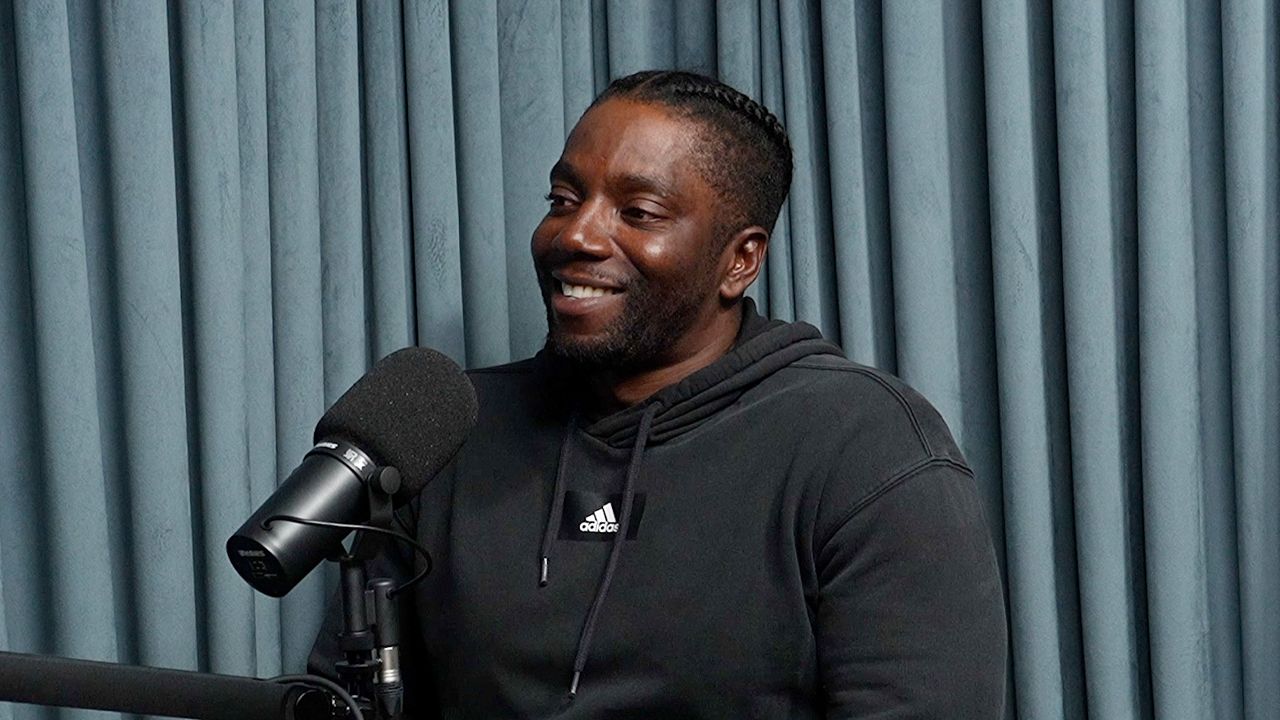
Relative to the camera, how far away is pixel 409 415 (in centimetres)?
120

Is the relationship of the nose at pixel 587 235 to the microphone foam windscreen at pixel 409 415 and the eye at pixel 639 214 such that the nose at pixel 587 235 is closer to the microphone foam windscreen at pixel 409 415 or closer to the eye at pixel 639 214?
the eye at pixel 639 214

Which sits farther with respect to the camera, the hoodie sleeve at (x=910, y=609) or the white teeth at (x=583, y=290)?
the white teeth at (x=583, y=290)

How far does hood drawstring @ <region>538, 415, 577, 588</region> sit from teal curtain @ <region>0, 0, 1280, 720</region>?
270 mm

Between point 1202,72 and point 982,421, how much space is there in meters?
0.46

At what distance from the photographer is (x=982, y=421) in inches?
70.2

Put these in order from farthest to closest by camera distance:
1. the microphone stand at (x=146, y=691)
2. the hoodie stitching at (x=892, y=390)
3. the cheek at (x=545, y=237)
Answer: the cheek at (x=545, y=237)
the hoodie stitching at (x=892, y=390)
the microphone stand at (x=146, y=691)

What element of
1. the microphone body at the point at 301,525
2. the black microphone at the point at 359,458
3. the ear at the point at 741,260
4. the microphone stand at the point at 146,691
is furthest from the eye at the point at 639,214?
the microphone stand at the point at 146,691

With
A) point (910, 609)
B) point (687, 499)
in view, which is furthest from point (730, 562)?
point (910, 609)

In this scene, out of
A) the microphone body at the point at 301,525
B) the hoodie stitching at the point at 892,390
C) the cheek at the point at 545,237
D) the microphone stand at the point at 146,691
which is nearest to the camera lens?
the microphone stand at the point at 146,691

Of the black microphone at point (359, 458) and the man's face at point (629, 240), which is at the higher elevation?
the man's face at point (629, 240)

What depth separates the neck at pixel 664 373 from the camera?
1642 millimetres

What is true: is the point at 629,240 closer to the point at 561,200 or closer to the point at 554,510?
the point at 561,200

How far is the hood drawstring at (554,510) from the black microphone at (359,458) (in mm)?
282

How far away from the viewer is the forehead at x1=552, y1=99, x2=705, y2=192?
156 centimetres
